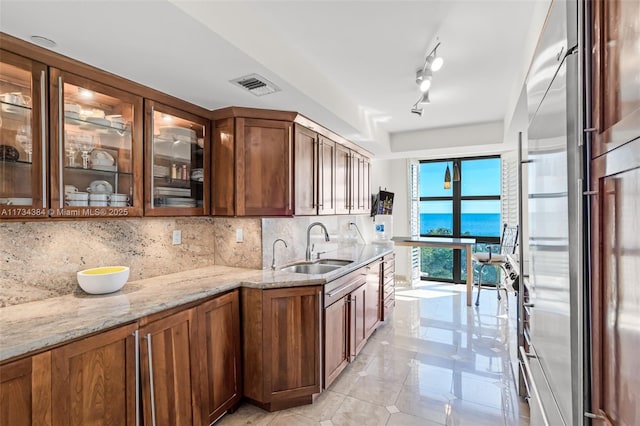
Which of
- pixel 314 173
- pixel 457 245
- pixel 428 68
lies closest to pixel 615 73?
pixel 428 68

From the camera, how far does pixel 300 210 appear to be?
289 cm

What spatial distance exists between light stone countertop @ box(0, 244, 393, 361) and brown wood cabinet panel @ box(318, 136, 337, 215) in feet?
2.86

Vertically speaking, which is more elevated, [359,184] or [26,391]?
[359,184]

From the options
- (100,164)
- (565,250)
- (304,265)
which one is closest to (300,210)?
(304,265)

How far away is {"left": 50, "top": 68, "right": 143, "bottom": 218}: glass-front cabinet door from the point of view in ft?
5.55

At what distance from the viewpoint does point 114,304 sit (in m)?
1.74

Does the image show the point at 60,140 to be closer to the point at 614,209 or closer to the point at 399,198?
the point at 614,209

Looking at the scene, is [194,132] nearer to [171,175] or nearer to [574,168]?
[171,175]

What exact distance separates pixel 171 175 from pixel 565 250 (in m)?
2.43

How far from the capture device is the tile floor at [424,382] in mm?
2189

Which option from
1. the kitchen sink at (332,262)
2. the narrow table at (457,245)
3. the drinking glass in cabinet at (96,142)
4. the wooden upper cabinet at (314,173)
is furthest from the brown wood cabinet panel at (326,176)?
the narrow table at (457,245)

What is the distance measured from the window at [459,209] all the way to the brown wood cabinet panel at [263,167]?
13.8 ft

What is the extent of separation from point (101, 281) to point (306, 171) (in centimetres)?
181

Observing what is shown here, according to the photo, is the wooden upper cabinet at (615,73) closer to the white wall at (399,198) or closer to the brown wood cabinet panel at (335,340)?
the brown wood cabinet panel at (335,340)
